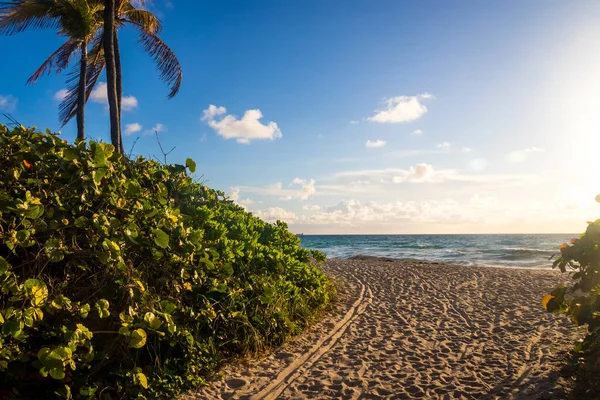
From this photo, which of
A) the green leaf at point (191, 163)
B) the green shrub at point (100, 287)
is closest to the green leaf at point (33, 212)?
the green shrub at point (100, 287)

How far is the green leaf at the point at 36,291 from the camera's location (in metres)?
3.47

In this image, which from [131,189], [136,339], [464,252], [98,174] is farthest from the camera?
[464,252]

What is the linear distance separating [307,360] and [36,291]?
3467 mm

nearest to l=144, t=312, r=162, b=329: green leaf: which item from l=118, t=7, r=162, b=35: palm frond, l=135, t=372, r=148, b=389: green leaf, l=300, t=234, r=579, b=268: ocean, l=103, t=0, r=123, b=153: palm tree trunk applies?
l=135, t=372, r=148, b=389: green leaf

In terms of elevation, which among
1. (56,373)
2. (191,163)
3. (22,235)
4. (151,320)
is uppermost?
(191,163)

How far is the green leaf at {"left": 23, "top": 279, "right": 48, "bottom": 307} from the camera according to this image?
3.47m

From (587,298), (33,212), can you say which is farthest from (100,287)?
(587,298)

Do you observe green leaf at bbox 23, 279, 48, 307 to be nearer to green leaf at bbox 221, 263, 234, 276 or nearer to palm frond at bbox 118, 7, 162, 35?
green leaf at bbox 221, 263, 234, 276

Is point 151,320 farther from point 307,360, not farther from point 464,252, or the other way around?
point 464,252

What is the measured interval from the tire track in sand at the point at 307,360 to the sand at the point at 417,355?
0.01 m

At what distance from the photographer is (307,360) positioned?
217 inches

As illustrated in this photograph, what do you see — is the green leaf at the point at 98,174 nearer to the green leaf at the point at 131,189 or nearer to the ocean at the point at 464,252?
the green leaf at the point at 131,189

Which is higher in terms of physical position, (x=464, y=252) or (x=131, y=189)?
(x=131, y=189)

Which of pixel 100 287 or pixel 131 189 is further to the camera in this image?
pixel 131 189
